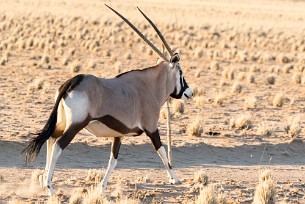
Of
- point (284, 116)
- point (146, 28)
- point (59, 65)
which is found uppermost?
point (146, 28)

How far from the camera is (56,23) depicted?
53875 millimetres

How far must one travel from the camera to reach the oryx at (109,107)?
9430 mm

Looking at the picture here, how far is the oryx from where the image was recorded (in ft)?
30.9

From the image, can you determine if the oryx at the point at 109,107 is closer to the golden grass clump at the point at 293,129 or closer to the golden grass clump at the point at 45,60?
the golden grass clump at the point at 293,129

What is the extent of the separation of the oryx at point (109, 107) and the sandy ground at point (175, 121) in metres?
0.76

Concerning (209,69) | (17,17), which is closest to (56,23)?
(17,17)

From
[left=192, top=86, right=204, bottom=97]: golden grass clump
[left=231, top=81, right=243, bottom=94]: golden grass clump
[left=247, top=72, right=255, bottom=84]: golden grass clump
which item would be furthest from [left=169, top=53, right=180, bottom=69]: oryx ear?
[left=247, top=72, right=255, bottom=84]: golden grass clump

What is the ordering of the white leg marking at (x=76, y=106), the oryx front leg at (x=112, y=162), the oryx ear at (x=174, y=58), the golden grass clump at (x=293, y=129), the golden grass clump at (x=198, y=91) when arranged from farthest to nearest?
1. the golden grass clump at (x=198, y=91)
2. the golden grass clump at (x=293, y=129)
3. the oryx ear at (x=174, y=58)
4. the oryx front leg at (x=112, y=162)
5. the white leg marking at (x=76, y=106)

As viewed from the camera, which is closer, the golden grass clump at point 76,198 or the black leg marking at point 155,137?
the golden grass clump at point 76,198

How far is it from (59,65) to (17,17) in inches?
1090

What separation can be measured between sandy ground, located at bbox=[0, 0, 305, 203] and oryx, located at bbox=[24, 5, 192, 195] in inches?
29.9

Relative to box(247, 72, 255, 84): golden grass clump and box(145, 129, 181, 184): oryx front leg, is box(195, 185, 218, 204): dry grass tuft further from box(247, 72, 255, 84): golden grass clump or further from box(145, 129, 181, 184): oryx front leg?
box(247, 72, 255, 84): golden grass clump

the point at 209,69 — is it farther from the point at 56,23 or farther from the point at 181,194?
the point at 56,23

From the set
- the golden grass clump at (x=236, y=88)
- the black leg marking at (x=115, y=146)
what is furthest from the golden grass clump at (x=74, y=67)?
the black leg marking at (x=115, y=146)
